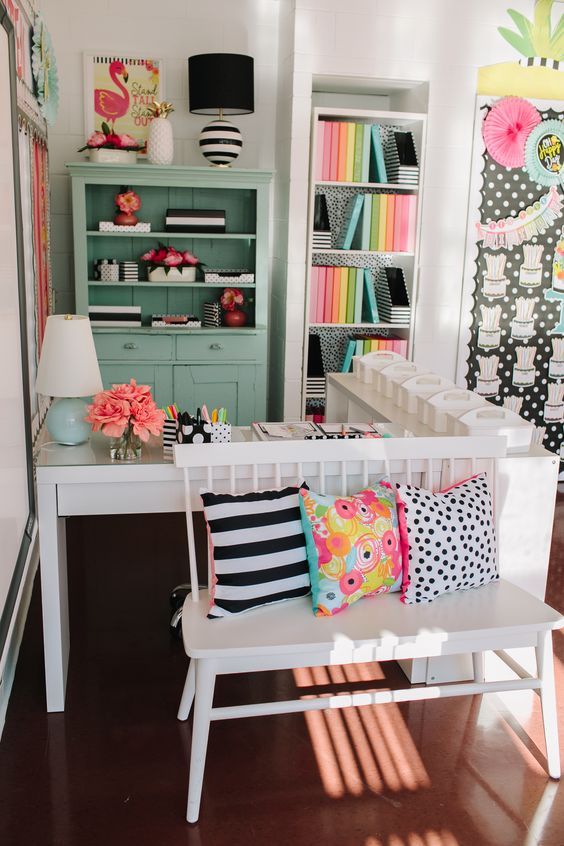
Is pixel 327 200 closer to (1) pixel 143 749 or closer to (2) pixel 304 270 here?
(2) pixel 304 270

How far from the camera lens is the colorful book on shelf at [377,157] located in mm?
4797

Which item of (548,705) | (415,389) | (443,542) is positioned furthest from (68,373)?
(548,705)

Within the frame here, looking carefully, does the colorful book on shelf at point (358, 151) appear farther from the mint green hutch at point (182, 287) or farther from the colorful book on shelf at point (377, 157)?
the mint green hutch at point (182, 287)

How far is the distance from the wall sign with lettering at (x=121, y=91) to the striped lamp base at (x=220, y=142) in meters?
0.45

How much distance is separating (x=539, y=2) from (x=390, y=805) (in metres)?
4.39

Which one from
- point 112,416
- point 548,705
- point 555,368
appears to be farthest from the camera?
point 555,368

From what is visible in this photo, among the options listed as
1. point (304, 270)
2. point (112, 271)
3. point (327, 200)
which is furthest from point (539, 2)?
point (112, 271)

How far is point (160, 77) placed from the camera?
4.93m

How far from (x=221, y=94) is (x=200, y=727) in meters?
3.55

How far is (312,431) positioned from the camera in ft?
9.49

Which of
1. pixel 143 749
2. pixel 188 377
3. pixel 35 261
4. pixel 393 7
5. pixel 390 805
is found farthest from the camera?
pixel 188 377

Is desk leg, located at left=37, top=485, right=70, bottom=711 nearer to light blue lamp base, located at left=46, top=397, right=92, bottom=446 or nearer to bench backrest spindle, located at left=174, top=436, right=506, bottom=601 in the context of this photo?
light blue lamp base, located at left=46, top=397, right=92, bottom=446

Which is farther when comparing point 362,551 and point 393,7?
point 393,7

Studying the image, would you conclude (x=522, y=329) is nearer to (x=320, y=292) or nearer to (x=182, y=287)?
(x=320, y=292)
